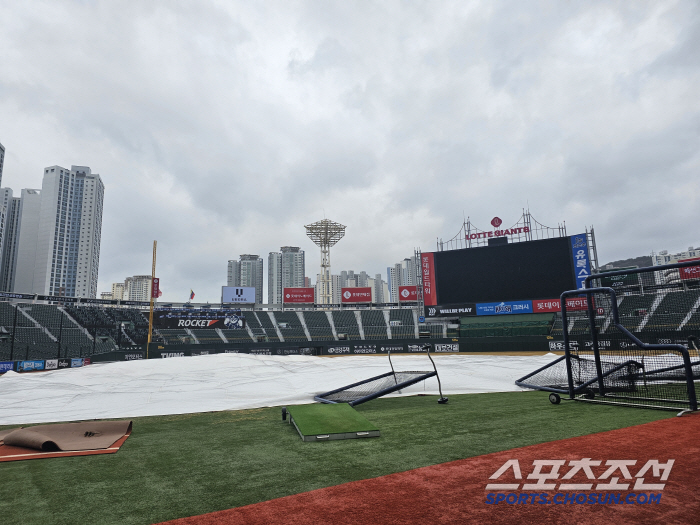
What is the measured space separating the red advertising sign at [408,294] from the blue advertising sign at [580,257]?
21.7 metres

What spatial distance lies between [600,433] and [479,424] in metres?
1.66

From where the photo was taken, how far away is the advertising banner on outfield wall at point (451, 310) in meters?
38.0

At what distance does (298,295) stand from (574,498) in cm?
5199

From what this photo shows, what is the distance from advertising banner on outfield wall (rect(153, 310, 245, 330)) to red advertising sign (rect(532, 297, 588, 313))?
3117cm

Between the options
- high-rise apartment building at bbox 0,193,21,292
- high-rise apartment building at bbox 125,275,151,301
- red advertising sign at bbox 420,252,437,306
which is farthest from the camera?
high-rise apartment building at bbox 125,275,151,301

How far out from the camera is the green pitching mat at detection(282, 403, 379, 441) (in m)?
5.37

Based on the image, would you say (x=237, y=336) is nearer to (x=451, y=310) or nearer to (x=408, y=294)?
(x=451, y=310)

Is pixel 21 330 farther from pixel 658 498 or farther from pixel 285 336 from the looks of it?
pixel 658 498

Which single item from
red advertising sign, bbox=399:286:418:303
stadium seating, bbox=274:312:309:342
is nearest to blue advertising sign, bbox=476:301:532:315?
red advertising sign, bbox=399:286:418:303

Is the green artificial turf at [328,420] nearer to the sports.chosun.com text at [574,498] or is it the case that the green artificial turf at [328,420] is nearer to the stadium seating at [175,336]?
the sports.chosun.com text at [574,498]

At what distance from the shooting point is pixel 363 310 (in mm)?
52219

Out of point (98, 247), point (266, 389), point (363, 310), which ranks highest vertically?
point (98, 247)

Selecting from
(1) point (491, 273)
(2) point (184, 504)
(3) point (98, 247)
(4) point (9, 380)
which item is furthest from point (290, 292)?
(3) point (98, 247)

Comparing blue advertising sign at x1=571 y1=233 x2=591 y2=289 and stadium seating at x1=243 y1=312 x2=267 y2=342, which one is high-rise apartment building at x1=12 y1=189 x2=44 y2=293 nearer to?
stadium seating at x1=243 y1=312 x2=267 y2=342
